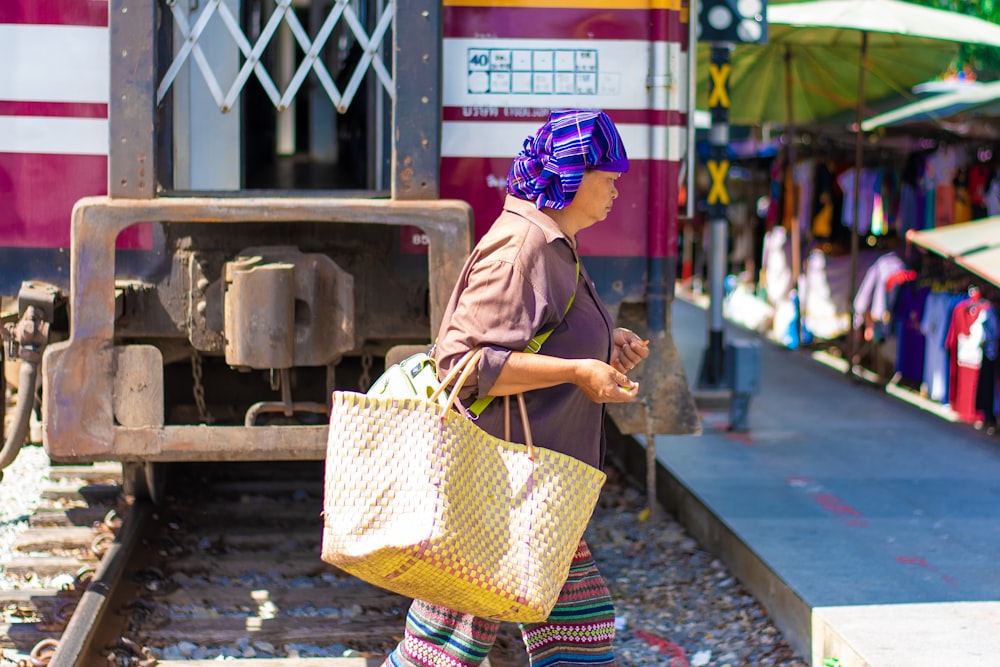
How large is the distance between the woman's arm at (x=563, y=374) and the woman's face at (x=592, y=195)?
431mm

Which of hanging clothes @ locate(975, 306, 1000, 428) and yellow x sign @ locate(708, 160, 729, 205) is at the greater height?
yellow x sign @ locate(708, 160, 729, 205)

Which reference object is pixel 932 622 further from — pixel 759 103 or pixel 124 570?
pixel 759 103

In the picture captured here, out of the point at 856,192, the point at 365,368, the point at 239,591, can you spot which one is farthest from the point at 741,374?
the point at 239,591

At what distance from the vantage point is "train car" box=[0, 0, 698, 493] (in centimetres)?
384

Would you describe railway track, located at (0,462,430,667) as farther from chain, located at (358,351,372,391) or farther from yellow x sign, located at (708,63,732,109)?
yellow x sign, located at (708,63,732,109)

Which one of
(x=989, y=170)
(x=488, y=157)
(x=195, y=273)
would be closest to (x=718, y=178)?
(x=989, y=170)

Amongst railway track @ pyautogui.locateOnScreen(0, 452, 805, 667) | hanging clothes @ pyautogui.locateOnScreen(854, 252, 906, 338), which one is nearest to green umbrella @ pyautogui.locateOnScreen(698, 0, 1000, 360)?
hanging clothes @ pyautogui.locateOnScreen(854, 252, 906, 338)

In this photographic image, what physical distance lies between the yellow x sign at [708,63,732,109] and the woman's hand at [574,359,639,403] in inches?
218

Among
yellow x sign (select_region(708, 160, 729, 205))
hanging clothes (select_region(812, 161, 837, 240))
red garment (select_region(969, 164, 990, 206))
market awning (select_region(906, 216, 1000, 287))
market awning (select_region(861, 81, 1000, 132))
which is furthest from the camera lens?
hanging clothes (select_region(812, 161, 837, 240))

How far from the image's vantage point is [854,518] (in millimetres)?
5758

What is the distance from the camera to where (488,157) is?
4.44 metres

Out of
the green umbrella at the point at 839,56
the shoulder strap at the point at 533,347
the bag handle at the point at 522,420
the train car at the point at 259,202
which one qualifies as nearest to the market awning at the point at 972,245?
the green umbrella at the point at 839,56

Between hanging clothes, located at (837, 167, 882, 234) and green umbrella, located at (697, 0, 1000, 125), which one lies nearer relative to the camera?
→ green umbrella, located at (697, 0, 1000, 125)

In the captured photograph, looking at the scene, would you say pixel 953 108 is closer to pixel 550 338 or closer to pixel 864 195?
pixel 864 195
